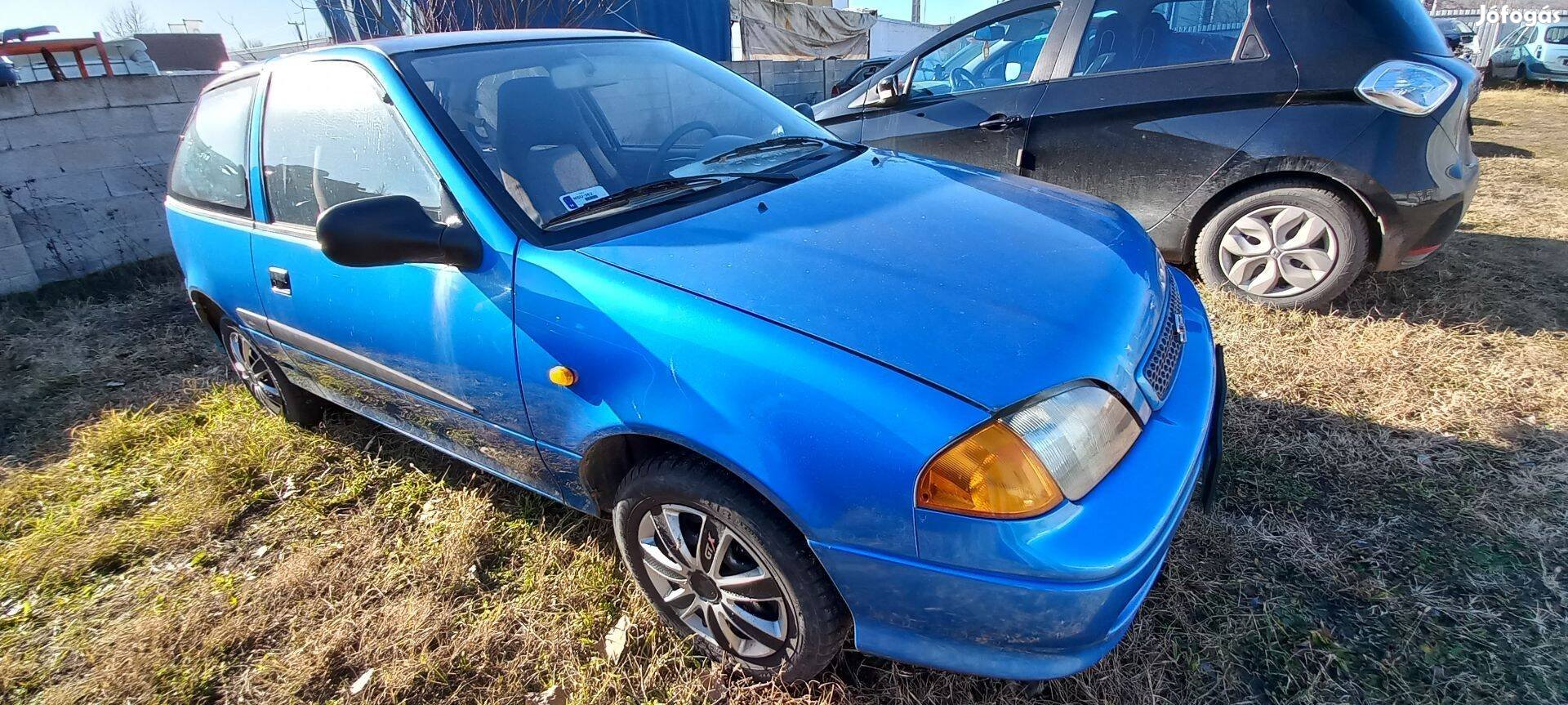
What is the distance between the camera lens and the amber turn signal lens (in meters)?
1.33

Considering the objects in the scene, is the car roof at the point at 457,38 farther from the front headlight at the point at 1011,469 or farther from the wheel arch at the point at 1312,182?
the wheel arch at the point at 1312,182

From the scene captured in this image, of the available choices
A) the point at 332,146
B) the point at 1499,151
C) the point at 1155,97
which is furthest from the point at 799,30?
the point at 332,146

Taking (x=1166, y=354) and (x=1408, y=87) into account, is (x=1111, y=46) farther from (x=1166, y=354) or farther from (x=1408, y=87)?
(x=1166, y=354)

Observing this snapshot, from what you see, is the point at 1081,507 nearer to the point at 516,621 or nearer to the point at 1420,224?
the point at 516,621

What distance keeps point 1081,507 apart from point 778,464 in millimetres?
580

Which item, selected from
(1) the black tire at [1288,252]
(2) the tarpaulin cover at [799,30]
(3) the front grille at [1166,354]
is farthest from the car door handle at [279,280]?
(2) the tarpaulin cover at [799,30]

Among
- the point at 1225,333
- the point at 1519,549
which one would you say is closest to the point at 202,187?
the point at 1225,333

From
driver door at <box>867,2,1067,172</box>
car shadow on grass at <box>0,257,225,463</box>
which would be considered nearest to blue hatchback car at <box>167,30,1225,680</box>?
driver door at <box>867,2,1067,172</box>

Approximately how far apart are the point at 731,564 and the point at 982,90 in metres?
3.17

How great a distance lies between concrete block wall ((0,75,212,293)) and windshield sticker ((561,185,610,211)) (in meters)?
4.71

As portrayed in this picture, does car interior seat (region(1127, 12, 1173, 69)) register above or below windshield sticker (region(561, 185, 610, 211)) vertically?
above

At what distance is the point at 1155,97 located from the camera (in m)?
3.42

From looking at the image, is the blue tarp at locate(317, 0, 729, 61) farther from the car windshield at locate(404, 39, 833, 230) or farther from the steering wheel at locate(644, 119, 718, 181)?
the steering wheel at locate(644, 119, 718, 181)

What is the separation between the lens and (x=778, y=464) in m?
1.43
